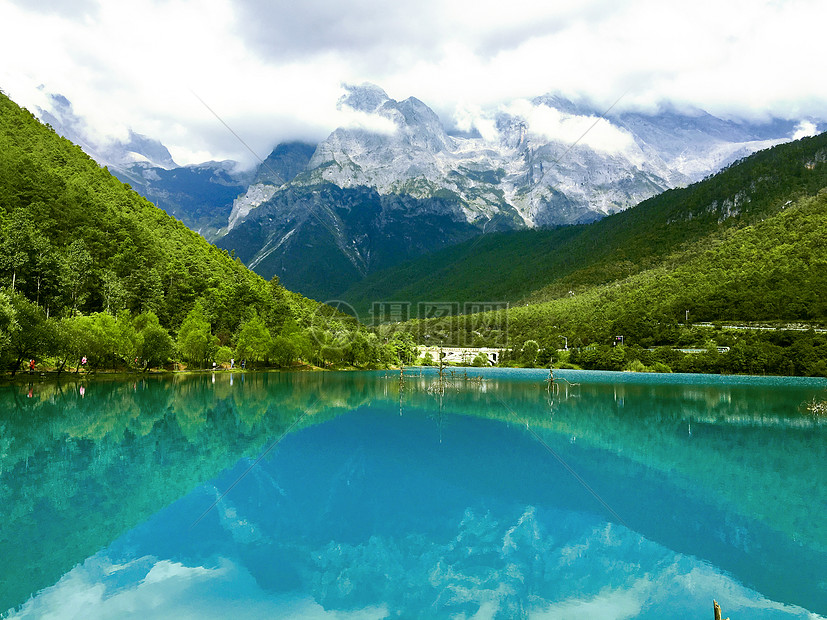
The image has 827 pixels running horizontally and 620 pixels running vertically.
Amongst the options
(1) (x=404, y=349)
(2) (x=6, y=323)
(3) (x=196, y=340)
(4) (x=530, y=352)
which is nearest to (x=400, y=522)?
(2) (x=6, y=323)

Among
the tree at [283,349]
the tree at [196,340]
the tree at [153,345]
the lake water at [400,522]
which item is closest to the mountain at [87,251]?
the tree at [196,340]

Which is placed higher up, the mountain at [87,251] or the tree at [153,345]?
the mountain at [87,251]

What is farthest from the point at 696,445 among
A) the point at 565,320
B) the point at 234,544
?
the point at 565,320

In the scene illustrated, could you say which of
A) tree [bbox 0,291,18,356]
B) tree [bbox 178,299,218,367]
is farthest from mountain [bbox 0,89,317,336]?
Result: tree [bbox 178,299,218,367]

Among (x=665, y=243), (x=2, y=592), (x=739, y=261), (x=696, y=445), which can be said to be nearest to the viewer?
(x=2, y=592)

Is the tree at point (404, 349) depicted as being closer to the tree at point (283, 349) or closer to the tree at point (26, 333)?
the tree at point (283, 349)

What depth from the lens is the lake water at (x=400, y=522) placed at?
8805mm

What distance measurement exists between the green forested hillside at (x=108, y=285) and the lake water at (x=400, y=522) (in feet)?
92.0

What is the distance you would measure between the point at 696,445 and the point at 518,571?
56.8 ft

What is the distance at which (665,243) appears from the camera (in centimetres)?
17625

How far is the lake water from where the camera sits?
A: 880 cm

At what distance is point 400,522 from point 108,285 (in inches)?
2512

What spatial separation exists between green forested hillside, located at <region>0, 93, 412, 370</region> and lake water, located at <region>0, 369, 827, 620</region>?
28035 millimetres

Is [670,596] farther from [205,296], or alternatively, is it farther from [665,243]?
[665,243]
